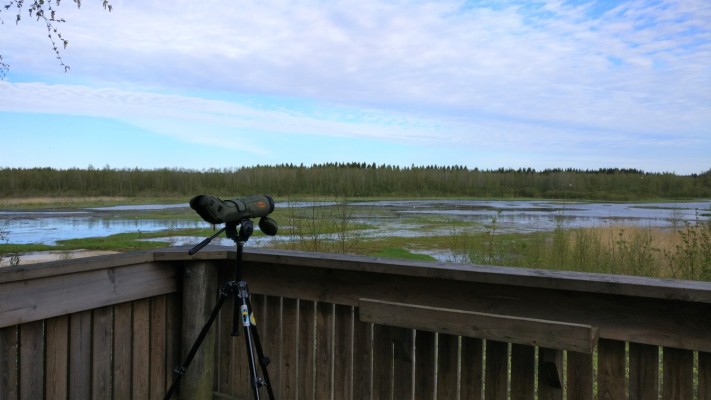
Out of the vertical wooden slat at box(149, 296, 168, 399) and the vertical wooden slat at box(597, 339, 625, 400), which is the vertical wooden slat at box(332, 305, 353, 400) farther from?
the vertical wooden slat at box(597, 339, 625, 400)

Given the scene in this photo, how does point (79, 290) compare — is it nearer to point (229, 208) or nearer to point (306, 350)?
point (229, 208)

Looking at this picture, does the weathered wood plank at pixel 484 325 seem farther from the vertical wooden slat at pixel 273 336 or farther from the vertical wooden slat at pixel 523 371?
the vertical wooden slat at pixel 273 336

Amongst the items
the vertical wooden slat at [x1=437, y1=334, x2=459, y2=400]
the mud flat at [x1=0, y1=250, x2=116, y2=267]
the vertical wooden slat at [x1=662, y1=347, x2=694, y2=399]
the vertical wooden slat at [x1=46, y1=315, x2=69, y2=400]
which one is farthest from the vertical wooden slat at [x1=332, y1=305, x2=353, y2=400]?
the mud flat at [x1=0, y1=250, x2=116, y2=267]

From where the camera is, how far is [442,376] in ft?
7.80

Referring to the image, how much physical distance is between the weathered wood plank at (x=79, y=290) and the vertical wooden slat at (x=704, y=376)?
93.8 inches

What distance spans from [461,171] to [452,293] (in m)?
39.0

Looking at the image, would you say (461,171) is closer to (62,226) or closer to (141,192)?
(141,192)

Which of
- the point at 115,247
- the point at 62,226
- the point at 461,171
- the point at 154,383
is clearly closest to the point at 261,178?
the point at 62,226

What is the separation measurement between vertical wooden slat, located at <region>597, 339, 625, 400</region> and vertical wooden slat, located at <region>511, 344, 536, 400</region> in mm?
238

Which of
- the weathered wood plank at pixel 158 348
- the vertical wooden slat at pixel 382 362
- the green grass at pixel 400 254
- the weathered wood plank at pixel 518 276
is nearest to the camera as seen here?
the weathered wood plank at pixel 518 276

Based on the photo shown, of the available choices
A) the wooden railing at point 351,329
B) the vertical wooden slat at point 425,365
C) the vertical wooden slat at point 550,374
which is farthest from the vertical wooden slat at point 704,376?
the vertical wooden slat at point 425,365

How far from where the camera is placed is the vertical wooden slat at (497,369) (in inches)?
88.2

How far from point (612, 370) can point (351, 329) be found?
3.67ft

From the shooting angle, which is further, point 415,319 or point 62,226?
point 62,226
